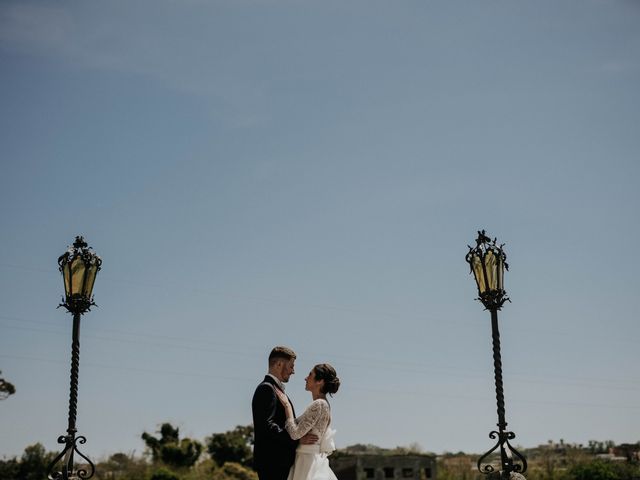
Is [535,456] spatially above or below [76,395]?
above

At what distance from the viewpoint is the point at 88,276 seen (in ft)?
33.9

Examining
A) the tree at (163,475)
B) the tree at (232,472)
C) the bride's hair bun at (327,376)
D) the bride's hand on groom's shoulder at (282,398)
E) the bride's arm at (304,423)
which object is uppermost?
the tree at (232,472)

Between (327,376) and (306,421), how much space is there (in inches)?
21.3

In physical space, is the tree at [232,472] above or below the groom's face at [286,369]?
above

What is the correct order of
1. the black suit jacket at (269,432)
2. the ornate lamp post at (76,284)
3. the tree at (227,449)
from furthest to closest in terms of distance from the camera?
1. the tree at (227,449)
2. the ornate lamp post at (76,284)
3. the black suit jacket at (269,432)

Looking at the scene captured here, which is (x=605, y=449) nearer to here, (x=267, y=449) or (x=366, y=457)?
(x=366, y=457)

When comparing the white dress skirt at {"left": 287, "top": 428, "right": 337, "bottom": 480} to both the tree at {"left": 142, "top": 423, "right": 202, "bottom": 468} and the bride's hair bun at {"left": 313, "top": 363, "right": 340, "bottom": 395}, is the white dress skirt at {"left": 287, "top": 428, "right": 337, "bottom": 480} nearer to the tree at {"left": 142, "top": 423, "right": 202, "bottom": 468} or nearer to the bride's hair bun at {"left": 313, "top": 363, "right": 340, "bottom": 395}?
the bride's hair bun at {"left": 313, "top": 363, "right": 340, "bottom": 395}

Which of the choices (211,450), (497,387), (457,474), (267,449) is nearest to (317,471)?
(267,449)

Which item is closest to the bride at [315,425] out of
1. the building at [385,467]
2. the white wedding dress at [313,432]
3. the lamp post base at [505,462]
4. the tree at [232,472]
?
the white wedding dress at [313,432]

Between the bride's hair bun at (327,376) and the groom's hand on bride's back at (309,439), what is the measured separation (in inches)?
18.8

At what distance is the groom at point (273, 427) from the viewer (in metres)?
7.78

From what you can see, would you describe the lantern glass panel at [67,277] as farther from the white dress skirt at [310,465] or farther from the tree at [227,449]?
the tree at [227,449]

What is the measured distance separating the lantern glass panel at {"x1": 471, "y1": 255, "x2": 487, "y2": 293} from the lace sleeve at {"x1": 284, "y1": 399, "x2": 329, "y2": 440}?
12.3ft

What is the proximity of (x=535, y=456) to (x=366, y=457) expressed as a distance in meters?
30.1
